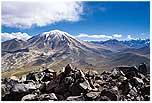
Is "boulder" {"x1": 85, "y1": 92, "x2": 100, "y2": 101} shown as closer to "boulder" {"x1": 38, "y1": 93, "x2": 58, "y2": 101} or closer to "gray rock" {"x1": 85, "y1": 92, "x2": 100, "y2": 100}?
"gray rock" {"x1": 85, "y1": 92, "x2": 100, "y2": 100}

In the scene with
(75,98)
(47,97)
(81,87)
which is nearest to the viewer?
(75,98)

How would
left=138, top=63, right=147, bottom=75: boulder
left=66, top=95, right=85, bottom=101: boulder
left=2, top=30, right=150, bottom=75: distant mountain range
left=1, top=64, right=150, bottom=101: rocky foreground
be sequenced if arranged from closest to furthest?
left=66, top=95, right=85, bottom=101: boulder
left=1, top=64, right=150, bottom=101: rocky foreground
left=138, top=63, right=147, bottom=75: boulder
left=2, top=30, right=150, bottom=75: distant mountain range

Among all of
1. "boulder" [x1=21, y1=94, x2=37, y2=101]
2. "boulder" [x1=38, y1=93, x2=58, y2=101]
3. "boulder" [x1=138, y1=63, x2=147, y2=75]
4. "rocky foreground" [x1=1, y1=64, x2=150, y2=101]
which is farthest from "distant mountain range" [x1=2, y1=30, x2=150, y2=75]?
"boulder" [x1=38, y1=93, x2=58, y2=101]

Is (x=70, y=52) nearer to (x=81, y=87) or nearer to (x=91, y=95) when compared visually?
(x=81, y=87)

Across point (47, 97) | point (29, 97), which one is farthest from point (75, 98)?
point (29, 97)

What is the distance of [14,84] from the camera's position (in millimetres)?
8625

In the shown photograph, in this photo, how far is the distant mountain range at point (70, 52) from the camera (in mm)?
9117

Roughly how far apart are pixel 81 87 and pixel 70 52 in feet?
6.67

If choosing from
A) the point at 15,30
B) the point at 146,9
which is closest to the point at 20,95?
the point at 15,30

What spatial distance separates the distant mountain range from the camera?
29.9ft

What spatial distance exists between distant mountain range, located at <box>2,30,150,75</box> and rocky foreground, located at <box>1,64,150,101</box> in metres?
0.49

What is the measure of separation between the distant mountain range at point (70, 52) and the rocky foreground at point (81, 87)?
1.61 ft

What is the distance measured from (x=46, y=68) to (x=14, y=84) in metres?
1.49

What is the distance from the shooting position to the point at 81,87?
315 inches
